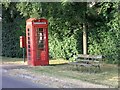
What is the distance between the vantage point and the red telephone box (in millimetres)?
16906

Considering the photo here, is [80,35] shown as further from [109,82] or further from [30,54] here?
[109,82]

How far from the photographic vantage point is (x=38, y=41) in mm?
17234

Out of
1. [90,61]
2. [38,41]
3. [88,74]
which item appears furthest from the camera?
[38,41]

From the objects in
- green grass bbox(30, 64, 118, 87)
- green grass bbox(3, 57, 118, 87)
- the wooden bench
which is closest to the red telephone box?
green grass bbox(3, 57, 118, 87)

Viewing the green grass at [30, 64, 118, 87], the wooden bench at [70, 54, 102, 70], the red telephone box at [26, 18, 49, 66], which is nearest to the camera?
the green grass at [30, 64, 118, 87]

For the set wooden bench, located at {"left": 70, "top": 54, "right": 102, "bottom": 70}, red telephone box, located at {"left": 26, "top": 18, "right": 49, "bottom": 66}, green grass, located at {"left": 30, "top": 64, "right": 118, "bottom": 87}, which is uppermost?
red telephone box, located at {"left": 26, "top": 18, "right": 49, "bottom": 66}

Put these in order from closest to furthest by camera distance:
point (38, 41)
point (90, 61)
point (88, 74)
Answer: point (88, 74)
point (90, 61)
point (38, 41)

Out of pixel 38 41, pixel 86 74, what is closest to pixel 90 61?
pixel 86 74

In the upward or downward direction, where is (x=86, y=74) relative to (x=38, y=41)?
downward

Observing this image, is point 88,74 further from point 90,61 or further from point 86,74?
point 90,61

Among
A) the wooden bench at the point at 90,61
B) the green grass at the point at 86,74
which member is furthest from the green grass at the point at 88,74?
the wooden bench at the point at 90,61

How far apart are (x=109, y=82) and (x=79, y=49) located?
25.9 ft

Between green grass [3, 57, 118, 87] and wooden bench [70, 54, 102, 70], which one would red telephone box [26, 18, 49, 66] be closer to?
green grass [3, 57, 118, 87]

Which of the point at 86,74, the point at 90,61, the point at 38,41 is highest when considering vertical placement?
the point at 38,41
